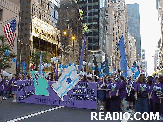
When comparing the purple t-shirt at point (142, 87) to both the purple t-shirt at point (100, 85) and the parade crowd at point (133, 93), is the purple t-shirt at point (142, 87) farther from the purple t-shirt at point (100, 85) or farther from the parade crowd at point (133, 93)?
the purple t-shirt at point (100, 85)

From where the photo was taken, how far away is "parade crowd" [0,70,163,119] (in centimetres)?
888

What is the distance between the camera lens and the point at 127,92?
11.2 m

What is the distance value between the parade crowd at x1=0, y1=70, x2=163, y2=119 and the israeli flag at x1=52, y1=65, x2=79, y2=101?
26.3 inches

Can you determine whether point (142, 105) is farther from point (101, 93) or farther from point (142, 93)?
point (101, 93)

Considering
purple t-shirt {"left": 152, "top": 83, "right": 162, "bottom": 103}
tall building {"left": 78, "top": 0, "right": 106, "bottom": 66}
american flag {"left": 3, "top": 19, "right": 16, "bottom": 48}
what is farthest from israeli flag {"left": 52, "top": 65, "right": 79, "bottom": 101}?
tall building {"left": 78, "top": 0, "right": 106, "bottom": 66}

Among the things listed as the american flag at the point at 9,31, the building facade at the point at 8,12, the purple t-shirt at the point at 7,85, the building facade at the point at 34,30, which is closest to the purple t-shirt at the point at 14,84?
the purple t-shirt at the point at 7,85

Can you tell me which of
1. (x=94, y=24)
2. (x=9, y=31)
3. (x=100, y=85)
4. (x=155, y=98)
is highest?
(x=94, y=24)

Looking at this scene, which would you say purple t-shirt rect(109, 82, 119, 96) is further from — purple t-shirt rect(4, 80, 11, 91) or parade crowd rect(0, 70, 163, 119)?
purple t-shirt rect(4, 80, 11, 91)

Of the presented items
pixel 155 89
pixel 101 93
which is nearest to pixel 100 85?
pixel 101 93

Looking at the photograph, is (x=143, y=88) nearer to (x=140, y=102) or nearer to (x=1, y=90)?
(x=140, y=102)

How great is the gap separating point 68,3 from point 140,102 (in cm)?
6376

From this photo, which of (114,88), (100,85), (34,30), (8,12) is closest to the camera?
(114,88)

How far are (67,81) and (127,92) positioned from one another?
3148mm

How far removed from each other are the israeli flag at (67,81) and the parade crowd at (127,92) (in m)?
0.67
